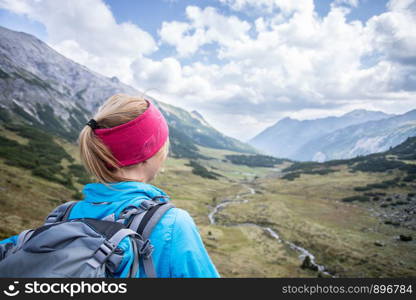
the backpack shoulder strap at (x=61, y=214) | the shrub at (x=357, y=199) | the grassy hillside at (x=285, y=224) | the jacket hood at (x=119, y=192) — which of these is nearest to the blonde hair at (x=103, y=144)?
the jacket hood at (x=119, y=192)

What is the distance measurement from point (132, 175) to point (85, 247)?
103 centimetres

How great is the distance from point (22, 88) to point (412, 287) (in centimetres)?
17181

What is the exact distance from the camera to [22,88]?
135 metres

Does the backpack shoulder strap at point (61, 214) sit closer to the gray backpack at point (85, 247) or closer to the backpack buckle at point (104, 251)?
the gray backpack at point (85, 247)

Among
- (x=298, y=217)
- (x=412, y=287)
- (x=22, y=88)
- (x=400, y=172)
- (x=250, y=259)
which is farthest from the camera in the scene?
(x=22, y=88)

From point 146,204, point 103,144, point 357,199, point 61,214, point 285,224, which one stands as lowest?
point 285,224

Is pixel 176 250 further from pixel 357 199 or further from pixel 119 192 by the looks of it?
pixel 357 199

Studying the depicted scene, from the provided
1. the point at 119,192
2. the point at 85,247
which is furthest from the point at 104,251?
the point at 119,192

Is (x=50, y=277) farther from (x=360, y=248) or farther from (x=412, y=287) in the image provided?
(x=360, y=248)

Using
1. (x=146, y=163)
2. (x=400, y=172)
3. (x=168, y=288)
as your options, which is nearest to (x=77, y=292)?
(x=168, y=288)

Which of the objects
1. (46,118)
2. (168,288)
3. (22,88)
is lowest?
(168,288)

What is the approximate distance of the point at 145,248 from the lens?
2.26 metres

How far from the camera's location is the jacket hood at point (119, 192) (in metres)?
2.70

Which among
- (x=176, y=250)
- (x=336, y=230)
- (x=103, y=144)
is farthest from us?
(x=336, y=230)
